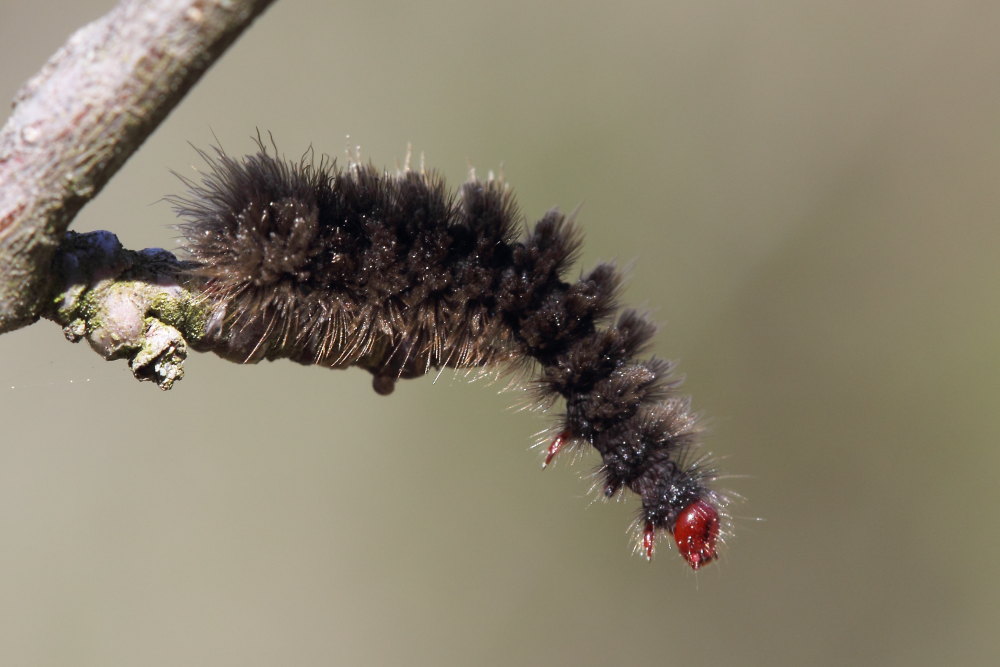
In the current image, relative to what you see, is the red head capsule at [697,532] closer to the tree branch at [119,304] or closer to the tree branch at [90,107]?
the tree branch at [119,304]

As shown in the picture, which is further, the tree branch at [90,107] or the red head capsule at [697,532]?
the red head capsule at [697,532]

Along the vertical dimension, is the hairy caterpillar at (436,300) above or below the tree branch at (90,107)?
above

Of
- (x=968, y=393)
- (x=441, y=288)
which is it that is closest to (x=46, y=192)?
(x=441, y=288)

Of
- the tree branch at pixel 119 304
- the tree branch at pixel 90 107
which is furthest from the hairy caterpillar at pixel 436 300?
the tree branch at pixel 90 107

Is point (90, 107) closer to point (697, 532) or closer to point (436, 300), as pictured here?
point (436, 300)

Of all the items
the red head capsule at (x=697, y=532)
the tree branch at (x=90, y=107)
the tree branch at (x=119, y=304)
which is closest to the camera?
the tree branch at (x=90, y=107)

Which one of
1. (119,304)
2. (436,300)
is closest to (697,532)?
(436,300)
